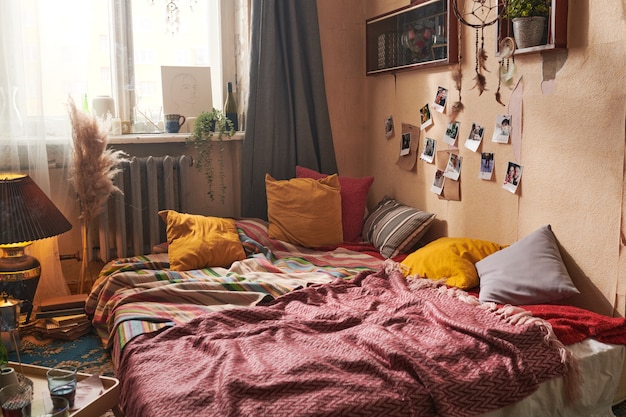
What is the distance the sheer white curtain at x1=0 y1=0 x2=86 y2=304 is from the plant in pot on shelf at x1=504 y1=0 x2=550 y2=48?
6.78ft

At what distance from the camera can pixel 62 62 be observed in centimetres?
314

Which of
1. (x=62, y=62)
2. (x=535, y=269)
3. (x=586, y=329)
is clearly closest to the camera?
(x=586, y=329)

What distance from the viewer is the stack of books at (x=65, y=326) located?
9.33 feet

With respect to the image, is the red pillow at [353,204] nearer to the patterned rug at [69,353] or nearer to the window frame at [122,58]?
the window frame at [122,58]

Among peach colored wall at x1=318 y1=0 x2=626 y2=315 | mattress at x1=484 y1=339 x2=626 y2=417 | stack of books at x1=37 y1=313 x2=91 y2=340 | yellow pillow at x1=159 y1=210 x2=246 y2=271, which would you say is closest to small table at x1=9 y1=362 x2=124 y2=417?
stack of books at x1=37 y1=313 x2=91 y2=340

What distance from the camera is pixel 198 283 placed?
2.63m

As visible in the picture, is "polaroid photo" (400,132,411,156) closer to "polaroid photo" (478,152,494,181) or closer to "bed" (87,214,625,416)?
"polaroid photo" (478,152,494,181)

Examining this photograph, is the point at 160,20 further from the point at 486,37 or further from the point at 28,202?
the point at 486,37

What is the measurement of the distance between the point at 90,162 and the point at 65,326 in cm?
77

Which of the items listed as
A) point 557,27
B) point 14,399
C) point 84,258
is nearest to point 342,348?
point 14,399

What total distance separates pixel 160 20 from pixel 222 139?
0.74 metres

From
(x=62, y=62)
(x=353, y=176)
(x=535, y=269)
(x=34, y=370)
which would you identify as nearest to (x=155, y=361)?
(x=34, y=370)

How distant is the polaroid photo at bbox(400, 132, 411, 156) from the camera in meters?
3.44

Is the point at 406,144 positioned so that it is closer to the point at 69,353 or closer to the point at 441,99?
the point at 441,99
